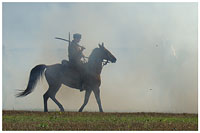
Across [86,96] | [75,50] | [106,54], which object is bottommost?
[86,96]

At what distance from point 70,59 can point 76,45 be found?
49 cm

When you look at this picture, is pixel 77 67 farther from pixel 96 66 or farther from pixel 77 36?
pixel 77 36

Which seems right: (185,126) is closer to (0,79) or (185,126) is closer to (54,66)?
(54,66)

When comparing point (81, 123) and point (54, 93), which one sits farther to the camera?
point (54, 93)

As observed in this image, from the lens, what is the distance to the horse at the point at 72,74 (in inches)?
520

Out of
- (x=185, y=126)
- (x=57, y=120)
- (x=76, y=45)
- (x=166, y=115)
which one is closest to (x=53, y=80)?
(x=76, y=45)

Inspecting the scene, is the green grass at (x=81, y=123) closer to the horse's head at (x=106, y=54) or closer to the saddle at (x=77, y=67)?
the saddle at (x=77, y=67)

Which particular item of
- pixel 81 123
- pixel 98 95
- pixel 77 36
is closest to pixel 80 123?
pixel 81 123

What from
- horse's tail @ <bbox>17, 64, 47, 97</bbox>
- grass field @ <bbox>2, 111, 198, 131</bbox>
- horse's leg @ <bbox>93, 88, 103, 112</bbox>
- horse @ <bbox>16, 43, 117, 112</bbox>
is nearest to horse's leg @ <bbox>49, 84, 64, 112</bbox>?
horse @ <bbox>16, 43, 117, 112</bbox>

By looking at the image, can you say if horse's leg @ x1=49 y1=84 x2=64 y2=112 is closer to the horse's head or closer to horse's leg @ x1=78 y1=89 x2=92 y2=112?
horse's leg @ x1=78 y1=89 x2=92 y2=112

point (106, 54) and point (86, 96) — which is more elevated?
point (106, 54)

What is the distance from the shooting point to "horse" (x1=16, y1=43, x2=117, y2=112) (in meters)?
13.2

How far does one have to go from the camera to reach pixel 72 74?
531 inches

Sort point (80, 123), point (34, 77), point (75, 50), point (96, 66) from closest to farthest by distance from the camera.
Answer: point (80, 123)
point (75, 50)
point (34, 77)
point (96, 66)
